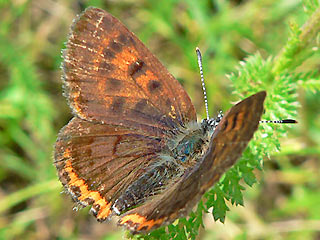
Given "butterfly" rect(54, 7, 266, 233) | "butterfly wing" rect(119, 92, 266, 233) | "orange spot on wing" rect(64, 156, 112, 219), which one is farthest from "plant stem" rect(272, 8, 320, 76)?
"orange spot on wing" rect(64, 156, 112, 219)

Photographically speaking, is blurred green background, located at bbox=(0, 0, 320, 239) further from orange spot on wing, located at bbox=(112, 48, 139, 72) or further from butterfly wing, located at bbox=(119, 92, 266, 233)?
butterfly wing, located at bbox=(119, 92, 266, 233)

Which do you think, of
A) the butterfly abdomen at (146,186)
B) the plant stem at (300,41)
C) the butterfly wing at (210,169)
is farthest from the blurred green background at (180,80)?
the butterfly wing at (210,169)

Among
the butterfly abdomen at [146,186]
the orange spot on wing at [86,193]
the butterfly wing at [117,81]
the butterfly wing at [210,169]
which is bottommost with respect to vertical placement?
the butterfly wing at [210,169]

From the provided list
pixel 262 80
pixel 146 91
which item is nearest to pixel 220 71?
pixel 262 80

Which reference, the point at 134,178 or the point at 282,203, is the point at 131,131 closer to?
the point at 134,178

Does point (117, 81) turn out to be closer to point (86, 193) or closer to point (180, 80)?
point (86, 193)

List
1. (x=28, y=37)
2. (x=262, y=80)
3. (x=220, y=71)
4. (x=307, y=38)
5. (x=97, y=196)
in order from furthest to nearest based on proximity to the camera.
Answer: (x=28, y=37) → (x=220, y=71) → (x=262, y=80) → (x=307, y=38) → (x=97, y=196)

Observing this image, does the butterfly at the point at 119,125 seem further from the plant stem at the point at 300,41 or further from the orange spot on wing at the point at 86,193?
the plant stem at the point at 300,41

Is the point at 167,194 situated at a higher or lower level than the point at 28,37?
lower

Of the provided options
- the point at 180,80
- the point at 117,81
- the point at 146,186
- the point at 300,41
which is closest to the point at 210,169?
the point at 146,186
